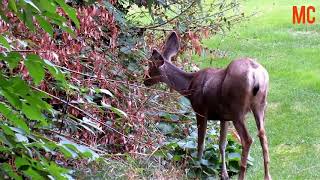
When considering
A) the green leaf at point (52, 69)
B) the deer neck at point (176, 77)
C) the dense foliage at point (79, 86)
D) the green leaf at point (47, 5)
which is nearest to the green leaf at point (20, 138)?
the dense foliage at point (79, 86)

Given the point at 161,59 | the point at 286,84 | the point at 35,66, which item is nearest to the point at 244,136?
the point at 161,59

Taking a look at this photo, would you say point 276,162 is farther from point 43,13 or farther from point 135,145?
point 43,13

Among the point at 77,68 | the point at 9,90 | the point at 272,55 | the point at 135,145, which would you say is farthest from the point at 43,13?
the point at 272,55

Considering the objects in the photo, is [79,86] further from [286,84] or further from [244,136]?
[286,84]

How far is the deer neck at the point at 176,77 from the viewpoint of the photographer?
7308mm

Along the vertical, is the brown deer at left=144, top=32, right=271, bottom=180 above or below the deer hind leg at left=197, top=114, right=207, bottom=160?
above

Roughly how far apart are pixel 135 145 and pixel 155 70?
5.91 feet

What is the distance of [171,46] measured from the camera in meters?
7.48

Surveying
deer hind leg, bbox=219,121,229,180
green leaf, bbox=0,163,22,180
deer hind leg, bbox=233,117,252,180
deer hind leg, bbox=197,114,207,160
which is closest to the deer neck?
deer hind leg, bbox=197,114,207,160

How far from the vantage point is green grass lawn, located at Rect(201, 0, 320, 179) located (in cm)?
783

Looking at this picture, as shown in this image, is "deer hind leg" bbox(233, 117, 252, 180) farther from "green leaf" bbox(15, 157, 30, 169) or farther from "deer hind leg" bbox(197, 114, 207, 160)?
"green leaf" bbox(15, 157, 30, 169)

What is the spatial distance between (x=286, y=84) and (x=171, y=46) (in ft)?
16.7

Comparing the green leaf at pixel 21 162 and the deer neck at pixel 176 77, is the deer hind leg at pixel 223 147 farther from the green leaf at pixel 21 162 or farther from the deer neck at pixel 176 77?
the green leaf at pixel 21 162

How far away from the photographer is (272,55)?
14.6 m
